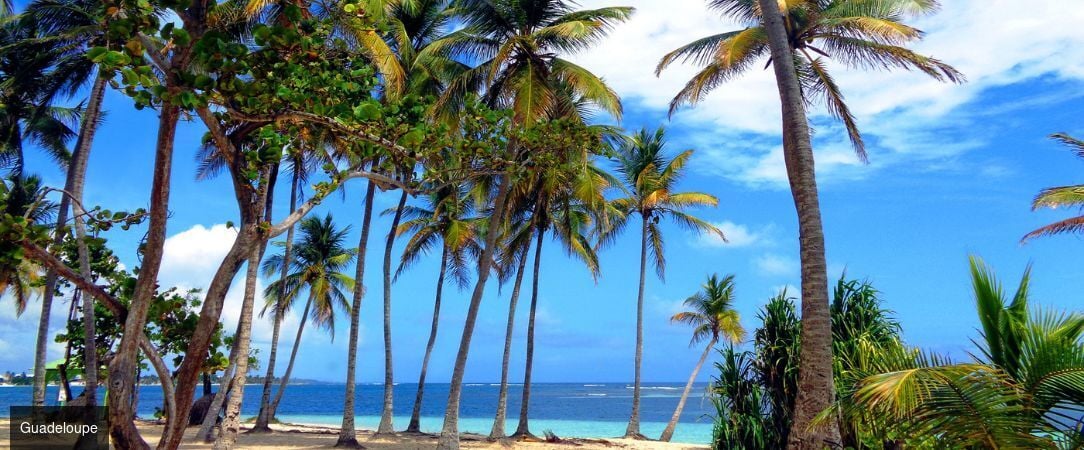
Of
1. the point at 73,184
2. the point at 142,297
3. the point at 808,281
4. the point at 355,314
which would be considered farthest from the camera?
→ the point at 355,314

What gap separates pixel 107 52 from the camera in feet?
11.0

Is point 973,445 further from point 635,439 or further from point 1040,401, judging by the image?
point 635,439

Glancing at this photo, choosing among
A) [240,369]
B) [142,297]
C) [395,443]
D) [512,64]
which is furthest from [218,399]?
[142,297]

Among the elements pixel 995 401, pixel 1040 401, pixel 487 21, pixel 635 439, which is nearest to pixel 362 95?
pixel 995 401

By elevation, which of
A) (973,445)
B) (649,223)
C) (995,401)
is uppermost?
(649,223)

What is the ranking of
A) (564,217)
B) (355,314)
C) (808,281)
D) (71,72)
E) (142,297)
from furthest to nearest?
(564,217) → (355,314) → (71,72) → (808,281) → (142,297)

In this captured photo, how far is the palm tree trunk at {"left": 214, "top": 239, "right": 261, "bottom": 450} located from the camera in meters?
13.0

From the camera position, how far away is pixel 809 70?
13164mm

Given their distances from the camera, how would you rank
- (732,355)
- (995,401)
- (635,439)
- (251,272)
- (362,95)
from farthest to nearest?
1. (635,439)
2. (251,272)
3. (732,355)
4. (362,95)
5. (995,401)

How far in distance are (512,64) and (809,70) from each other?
244 inches

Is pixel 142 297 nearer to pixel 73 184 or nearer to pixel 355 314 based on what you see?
pixel 73 184

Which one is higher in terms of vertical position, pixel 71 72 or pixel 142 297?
pixel 71 72

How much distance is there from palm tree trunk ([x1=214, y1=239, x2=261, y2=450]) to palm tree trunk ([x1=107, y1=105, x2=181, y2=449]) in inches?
345

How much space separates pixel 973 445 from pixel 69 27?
15.6m
